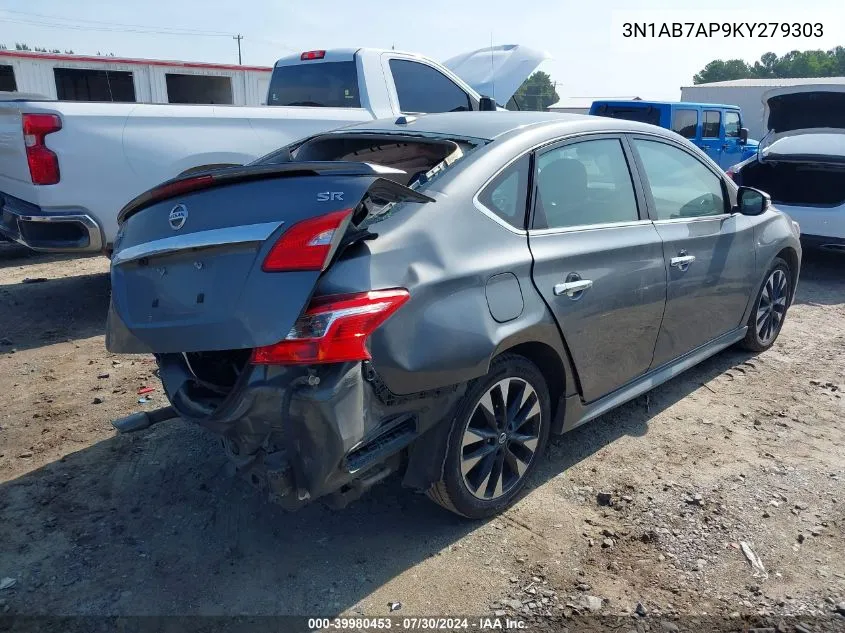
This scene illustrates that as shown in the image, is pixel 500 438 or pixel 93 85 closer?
pixel 500 438

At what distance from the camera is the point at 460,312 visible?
104 inches

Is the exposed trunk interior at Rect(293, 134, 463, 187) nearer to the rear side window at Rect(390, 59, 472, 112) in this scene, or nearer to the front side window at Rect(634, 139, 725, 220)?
the front side window at Rect(634, 139, 725, 220)

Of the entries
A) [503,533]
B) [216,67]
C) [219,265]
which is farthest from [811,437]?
[216,67]

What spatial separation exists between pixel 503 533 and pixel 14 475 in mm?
2451

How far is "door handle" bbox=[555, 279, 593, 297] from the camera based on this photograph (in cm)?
305

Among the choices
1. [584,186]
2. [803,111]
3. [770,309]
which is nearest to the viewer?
[584,186]

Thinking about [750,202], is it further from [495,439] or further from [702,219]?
[495,439]

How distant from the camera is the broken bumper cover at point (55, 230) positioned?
5.28m

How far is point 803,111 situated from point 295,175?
9135 millimetres

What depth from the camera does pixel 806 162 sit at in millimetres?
7824

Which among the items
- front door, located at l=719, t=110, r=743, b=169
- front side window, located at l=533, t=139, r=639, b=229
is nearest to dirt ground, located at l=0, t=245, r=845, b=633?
front side window, located at l=533, t=139, r=639, b=229

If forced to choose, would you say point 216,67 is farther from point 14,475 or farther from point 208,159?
point 14,475

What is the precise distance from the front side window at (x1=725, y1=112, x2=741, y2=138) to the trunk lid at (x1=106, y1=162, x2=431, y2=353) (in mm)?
13157

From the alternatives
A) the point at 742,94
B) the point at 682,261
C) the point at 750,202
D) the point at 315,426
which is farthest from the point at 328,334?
the point at 742,94
